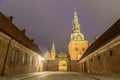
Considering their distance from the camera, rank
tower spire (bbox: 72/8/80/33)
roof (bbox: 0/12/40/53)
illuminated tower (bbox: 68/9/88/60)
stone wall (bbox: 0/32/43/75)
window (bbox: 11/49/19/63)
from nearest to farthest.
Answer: stone wall (bbox: 0/32/43/75)
roof (bbox: 0/12/40/53)
window (bbox: 11/49/19/63)
illuminated tower (bbox: 68/9/88/60)
tower spire (bbox: 72/8/80/33)

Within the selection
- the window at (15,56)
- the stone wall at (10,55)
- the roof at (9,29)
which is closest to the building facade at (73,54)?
the roof at (9,29)

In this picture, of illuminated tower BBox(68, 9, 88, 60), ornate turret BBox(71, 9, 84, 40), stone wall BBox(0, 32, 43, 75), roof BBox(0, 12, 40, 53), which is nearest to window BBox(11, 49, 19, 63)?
stone wall BBox(0, 32, 43, 75)

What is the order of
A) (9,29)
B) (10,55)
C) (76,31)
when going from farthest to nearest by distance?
1. (76,31)
2. (9,29)
3. (10,55)

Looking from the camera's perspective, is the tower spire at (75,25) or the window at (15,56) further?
the tower spire at (75,25)

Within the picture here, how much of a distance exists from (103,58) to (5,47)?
12.0 metres

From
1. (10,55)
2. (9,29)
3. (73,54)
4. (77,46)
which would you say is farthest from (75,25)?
(10,55)

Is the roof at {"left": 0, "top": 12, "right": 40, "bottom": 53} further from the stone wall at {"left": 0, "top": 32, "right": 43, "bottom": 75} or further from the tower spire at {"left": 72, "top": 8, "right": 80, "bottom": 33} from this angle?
the tower spire at {"left": 72, "top": 8, "right": 80, "bottom": 33}

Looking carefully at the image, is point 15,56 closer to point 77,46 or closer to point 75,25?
point 77,46

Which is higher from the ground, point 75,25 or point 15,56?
point 75,25

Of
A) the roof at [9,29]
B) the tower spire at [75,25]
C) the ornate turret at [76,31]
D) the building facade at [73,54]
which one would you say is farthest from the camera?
the tower spire at [75,25]

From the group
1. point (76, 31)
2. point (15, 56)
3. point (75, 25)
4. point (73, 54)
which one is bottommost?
point (15, 56)

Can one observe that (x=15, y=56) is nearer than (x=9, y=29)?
Yes

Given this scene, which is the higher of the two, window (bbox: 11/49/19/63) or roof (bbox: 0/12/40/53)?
roof (bbox: 0/12/40/53)

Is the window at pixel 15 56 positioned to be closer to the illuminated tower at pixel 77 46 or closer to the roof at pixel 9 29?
the roof at pixel 9 29
